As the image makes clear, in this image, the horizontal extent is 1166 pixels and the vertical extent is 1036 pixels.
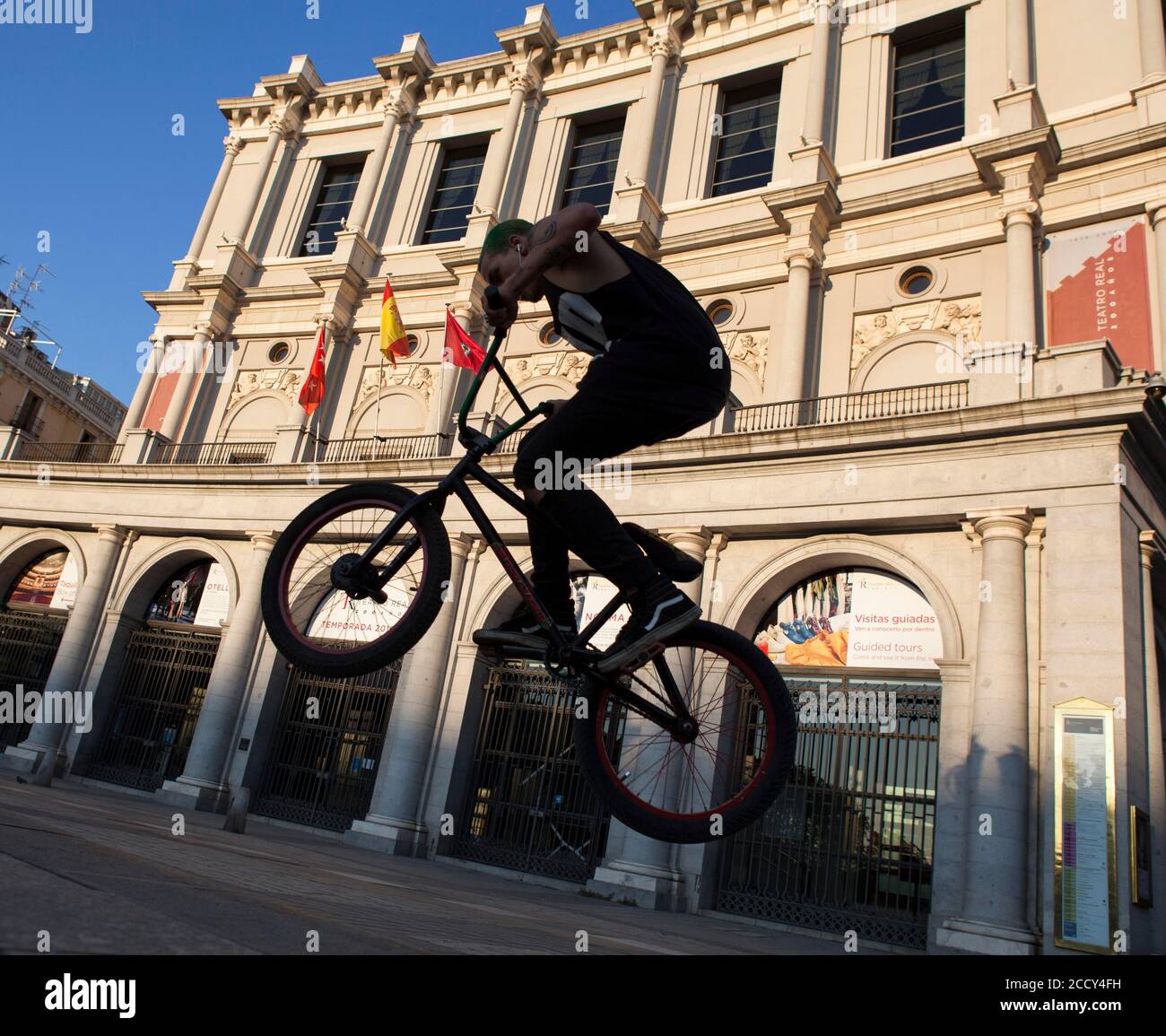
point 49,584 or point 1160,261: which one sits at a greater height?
point 1160,261

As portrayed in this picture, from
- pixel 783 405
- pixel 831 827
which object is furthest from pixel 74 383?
pixel 831 827

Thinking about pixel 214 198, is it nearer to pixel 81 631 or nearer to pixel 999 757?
pixel 81 631

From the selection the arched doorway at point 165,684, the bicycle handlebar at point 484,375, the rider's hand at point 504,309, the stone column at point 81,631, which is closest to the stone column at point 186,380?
the stone column at point 81,631

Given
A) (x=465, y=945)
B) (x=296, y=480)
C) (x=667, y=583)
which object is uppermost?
(x=296, y=480)

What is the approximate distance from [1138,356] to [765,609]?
7.27 m

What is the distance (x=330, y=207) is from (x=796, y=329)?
16817 millimetres

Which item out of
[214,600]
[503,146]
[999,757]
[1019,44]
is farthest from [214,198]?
[999,757]

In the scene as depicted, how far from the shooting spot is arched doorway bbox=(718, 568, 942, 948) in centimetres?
1256

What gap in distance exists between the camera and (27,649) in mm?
23438

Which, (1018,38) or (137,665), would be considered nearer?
(1018,38)

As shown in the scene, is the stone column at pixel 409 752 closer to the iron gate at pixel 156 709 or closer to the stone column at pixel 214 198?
the iron gate at pixel 156 709

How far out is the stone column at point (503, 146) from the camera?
78.8 feet
